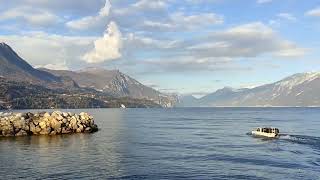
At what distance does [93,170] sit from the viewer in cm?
8512

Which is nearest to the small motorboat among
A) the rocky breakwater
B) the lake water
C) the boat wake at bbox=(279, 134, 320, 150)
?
the boat wake at bbox=(279, 134, 320, 150)

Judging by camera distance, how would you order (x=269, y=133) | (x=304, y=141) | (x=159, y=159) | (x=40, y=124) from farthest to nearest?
(x=40, y=124), (x=269, y=133), (x=304, y=141), (x=159, y=159)

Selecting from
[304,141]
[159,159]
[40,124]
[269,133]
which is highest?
[40,124]

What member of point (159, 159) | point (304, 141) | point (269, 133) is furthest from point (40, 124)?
point (304, 141)

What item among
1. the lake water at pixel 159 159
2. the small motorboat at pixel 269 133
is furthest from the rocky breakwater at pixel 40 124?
the small motorboat at pixel 269 133

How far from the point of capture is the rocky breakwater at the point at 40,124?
535 feet

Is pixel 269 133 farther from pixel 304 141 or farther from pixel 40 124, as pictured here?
pixel 40 124

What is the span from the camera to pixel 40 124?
168 meters

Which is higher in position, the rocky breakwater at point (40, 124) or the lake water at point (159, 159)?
the rocky breakwater at point (40, 124)

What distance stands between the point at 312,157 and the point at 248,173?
31.9 metres

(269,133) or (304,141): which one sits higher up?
(269,133)

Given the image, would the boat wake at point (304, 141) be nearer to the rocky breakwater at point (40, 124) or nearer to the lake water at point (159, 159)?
the lake water at point (159, 159)

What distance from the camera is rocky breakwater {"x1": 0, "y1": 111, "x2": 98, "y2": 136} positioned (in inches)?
6423

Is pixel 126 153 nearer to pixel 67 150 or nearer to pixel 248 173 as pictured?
pixel 67 150
